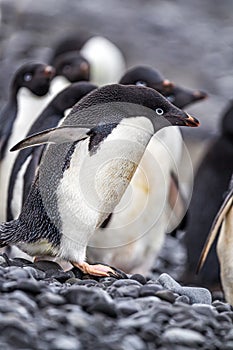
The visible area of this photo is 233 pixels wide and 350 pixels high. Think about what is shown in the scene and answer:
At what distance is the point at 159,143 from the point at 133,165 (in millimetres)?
1698

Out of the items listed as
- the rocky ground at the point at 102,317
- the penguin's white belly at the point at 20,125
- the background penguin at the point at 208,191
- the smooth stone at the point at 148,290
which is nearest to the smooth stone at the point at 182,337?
the rocky ground at the point at 102,317

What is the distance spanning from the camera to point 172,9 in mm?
16766

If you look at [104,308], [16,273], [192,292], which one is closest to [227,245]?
[192,292]

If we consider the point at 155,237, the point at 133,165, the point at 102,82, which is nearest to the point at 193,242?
the point at 155,237

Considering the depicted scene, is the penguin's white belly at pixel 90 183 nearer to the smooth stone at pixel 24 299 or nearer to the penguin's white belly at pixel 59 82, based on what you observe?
the smooth stone at pixel 24 299

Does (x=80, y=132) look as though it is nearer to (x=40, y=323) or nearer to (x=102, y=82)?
(x=40, y=323)

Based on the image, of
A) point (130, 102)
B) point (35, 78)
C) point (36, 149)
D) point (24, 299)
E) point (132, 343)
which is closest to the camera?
point (132, 343)

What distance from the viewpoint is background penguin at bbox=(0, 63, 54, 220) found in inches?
240

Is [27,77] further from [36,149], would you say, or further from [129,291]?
[129,291]

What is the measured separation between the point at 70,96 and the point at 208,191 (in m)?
1.63

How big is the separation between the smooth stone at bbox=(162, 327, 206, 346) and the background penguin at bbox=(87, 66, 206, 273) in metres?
2.22

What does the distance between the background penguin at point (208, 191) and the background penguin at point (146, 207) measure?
35cm

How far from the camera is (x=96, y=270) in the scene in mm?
4348

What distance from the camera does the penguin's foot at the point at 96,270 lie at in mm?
4332
